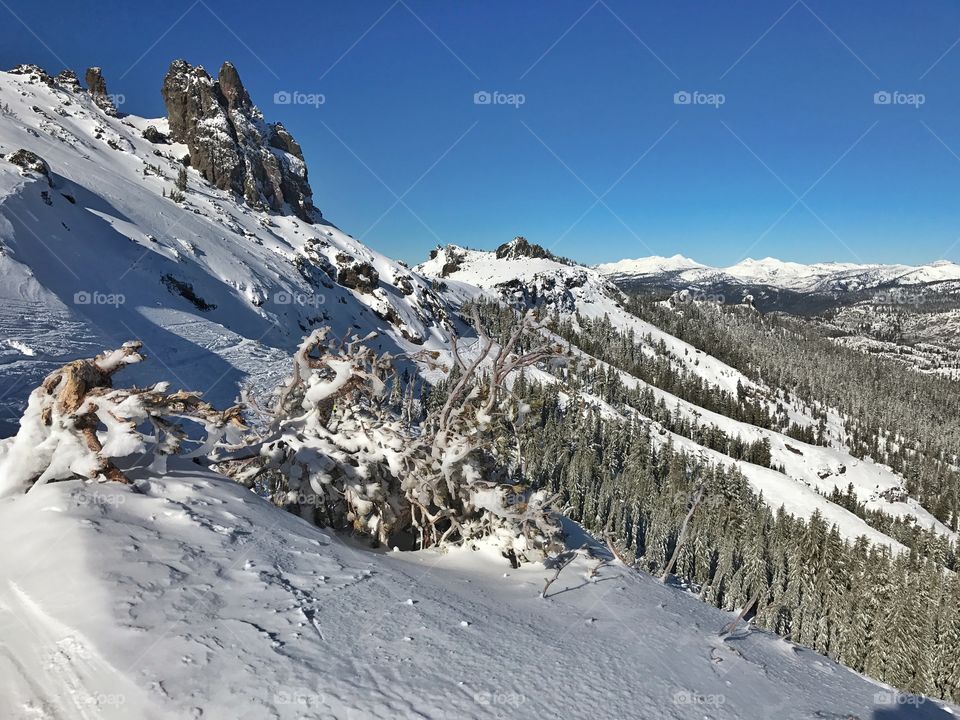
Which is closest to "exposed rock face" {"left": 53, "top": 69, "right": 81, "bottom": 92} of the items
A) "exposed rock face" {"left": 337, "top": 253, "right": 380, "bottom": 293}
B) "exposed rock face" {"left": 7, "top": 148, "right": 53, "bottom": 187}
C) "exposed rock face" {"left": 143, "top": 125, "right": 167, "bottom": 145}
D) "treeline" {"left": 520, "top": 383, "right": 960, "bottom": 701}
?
"exposed rock face" {"left": 143, "top": 125, "right": 167, "bottom": 145}

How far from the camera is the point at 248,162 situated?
90.0m

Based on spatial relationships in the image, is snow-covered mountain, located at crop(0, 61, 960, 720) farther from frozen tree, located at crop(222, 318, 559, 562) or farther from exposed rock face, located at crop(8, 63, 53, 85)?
exposed rock face, located at crop(8, 63, 53, 85)

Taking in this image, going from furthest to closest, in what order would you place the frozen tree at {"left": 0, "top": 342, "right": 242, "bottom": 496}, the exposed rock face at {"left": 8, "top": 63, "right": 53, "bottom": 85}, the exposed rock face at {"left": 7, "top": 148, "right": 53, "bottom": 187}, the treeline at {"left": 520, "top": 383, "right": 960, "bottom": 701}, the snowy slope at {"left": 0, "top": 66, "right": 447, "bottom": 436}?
1. the exposed rock face at {"left": 8, "top": 63, "right": 53, "bottom": 85}
2. the treeline at {"left": 520, "top": 383, "right": 960, "bottom": 701}
3. the exposed rock face at {"left": 7, "top": 148, "right": 53, "bottom": 187}
4. the snowy slope at {"left": 0, "top": 66, "right": 447, "bottom": 436}
5. the frozen tree at {"left": 0, "top": 342, "right": 242, "bottom": 496}

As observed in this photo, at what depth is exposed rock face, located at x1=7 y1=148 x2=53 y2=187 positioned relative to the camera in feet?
97.7

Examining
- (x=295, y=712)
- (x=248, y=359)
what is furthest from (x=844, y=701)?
(x=248, y=359)

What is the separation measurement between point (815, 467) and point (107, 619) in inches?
6688

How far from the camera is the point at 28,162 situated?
30688 mm

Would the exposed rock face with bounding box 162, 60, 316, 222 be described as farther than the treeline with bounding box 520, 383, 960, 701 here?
Yes

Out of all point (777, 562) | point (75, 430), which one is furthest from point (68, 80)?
point (777, 562)

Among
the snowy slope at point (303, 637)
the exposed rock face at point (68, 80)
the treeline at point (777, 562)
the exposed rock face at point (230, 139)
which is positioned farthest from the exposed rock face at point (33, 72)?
the snowy slope at point (303, 637)

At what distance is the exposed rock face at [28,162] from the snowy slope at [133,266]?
36.1 inches

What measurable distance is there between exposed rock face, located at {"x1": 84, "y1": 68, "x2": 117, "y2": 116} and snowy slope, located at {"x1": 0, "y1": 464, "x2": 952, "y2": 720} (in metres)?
112

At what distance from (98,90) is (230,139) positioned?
92.7ft

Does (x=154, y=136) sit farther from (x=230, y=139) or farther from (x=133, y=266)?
(x=133, y=266)
